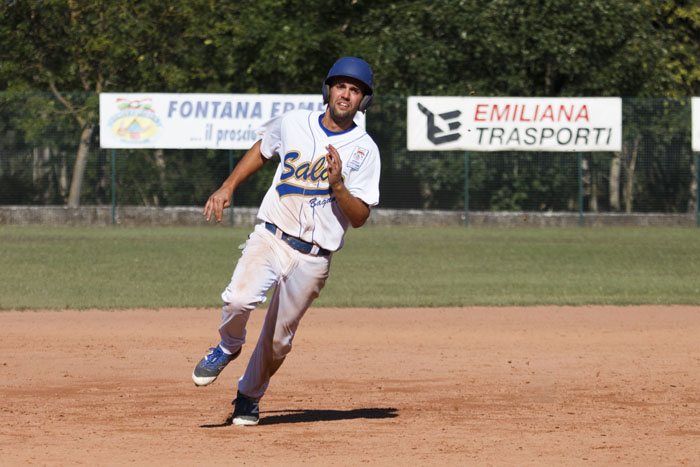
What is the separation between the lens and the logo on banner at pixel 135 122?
2645cm

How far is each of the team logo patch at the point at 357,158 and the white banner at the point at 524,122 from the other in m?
21.0

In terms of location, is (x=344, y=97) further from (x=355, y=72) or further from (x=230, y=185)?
(x=230, y=185)

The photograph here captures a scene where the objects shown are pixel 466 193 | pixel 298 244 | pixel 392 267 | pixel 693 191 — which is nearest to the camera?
pixel 298 244

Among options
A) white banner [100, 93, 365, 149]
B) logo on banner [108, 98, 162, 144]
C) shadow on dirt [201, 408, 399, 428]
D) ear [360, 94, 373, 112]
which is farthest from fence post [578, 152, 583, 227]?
ear [360, 94, 373, 112]

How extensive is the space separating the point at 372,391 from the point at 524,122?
65.8 feet

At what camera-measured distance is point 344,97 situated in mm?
5938

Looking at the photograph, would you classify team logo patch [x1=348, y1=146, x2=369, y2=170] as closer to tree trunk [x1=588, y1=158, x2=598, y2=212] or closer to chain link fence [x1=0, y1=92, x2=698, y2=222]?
chain link fence [x1=0, y1=92, x2=698, y2=222]

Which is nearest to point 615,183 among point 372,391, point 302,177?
point 372,391

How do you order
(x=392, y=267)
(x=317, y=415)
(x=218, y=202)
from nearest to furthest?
(x=218, y=202) → (x=317, y=415) → (x=392, y=267)

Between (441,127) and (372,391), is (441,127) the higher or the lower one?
the higher one

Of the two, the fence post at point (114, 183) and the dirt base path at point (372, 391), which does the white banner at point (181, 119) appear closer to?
the fence post at point (114, 183)

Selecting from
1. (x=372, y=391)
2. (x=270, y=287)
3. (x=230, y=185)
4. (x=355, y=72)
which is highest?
(x=355, y=72)

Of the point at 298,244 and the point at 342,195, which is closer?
the point at 342,195

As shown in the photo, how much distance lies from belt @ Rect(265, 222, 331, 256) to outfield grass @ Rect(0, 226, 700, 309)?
7.13m
